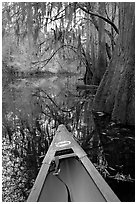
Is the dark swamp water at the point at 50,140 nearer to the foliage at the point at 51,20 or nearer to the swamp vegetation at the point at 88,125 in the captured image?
the swamp vegetation at the point at 88,125

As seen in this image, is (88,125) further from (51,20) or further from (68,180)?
(51,20)

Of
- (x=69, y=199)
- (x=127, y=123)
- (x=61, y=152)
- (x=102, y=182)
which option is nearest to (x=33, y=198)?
(x=69, y=199)

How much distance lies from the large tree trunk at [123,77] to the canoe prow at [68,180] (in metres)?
2.29

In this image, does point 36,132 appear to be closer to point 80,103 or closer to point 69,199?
point 69,199

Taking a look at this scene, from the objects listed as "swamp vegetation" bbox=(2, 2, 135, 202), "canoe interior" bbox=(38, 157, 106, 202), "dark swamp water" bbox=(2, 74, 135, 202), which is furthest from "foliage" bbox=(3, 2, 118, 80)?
"canoe interior" bbox=(38, 157, 106, 202)

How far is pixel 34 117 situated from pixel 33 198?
4221 mm

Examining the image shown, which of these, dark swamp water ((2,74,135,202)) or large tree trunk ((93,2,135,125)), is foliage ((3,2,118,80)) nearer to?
large tree trunk ((93,2,135,125))

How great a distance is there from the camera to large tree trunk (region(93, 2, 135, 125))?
4.87 m

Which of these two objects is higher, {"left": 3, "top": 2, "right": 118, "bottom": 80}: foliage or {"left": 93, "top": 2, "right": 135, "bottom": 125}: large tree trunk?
{"left": 3, "top": 2, "right": 118, "bottom": 80}: foliage

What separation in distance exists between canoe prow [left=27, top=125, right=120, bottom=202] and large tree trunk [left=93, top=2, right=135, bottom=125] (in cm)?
229

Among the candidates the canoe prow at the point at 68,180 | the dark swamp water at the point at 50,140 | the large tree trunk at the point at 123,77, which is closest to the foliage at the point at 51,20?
the large tree trunk at the point at 123,77

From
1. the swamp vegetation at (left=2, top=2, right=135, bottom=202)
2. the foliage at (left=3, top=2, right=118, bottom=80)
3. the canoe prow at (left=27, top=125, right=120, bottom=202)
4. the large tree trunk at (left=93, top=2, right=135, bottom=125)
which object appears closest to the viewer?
the canoe prow at (left=27, top=125, right=120, bottom=202)

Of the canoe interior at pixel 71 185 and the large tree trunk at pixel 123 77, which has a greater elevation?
the large tree trunk at pixel 123 77

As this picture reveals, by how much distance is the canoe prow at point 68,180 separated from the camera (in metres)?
2.16
